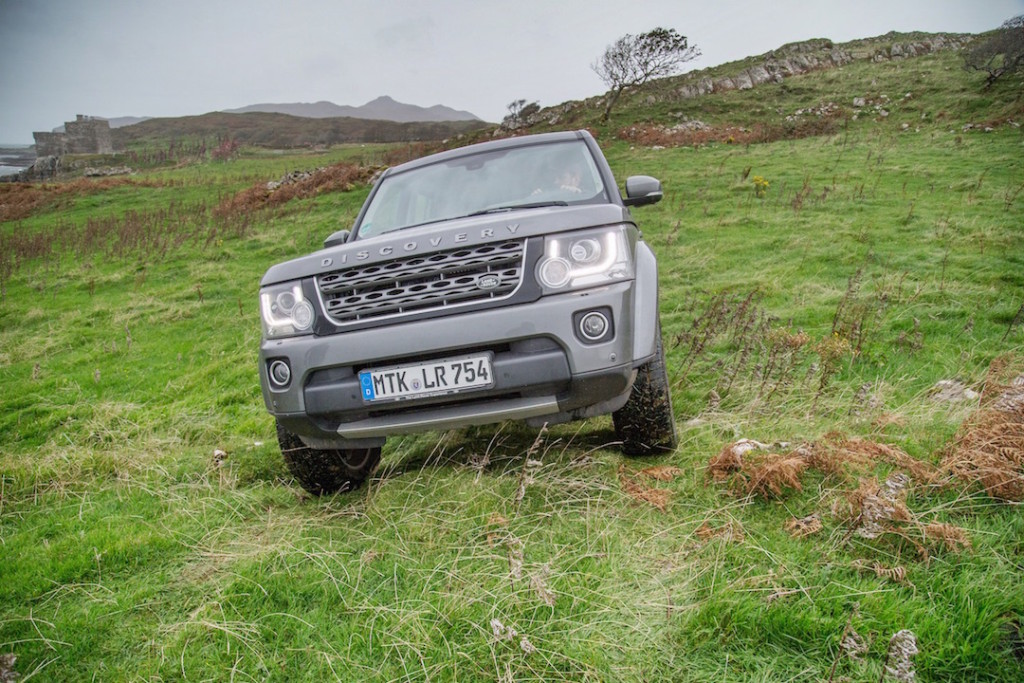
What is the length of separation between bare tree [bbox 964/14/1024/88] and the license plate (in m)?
29.3

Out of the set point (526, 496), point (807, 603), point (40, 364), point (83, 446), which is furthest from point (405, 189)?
point (40, 364)

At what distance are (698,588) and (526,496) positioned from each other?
0.94 m

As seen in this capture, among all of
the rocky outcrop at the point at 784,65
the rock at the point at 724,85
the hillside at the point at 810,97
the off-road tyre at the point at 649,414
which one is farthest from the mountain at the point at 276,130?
the off-road tyre at the point at 649,414

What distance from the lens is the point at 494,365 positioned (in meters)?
2.32

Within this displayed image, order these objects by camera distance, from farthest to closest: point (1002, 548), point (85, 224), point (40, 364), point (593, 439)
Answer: point (85, 224)
point (40, 364)
point (593, 439)
point (1002, 548)

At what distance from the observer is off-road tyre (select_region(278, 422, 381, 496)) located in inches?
116

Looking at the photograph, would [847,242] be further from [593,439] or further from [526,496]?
[526,496]

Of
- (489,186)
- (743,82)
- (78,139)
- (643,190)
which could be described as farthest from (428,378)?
(78,139)

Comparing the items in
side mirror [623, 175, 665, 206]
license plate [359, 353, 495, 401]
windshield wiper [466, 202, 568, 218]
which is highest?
side mirror [623, 175, 665, 206]

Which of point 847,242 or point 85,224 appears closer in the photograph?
point 847,242

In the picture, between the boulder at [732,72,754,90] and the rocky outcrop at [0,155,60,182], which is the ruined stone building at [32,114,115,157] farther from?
the boulder at [732,72,754,90]

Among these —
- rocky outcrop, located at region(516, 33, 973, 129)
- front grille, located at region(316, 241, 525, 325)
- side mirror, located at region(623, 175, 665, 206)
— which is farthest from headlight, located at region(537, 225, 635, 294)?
rocky outcrop, located at region(516, 33, 973, 129)

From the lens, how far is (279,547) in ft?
8.22

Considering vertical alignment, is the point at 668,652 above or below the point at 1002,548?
below
